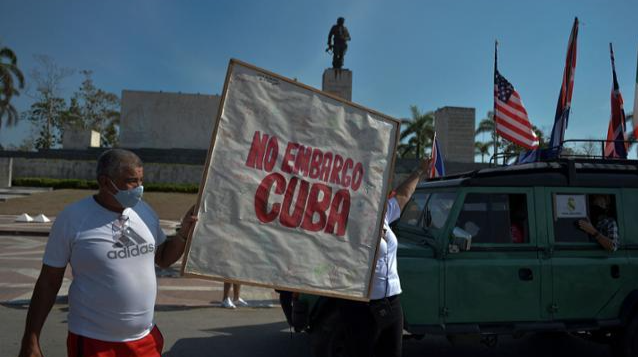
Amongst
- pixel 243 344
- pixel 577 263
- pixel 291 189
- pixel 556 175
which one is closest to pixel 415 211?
pixel 556 175

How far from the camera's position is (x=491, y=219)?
13.1 feet

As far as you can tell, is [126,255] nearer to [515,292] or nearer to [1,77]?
[515,292]

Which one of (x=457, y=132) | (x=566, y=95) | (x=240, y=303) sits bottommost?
(x=240, y=303)

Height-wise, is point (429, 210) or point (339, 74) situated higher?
point (339, 74)

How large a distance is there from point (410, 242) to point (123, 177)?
2.71 m

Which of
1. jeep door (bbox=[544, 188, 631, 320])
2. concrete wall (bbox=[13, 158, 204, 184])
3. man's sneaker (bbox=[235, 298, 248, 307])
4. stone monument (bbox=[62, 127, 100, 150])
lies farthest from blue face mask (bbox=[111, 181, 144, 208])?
stone monument (bbox=[62, 127, 100, 150])

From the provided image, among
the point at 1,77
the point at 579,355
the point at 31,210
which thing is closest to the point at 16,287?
the point at 579,355

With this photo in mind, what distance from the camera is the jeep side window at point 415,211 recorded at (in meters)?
4.40

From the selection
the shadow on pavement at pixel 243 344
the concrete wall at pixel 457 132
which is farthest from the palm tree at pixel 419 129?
the shadow on pavement at pixel 243 344

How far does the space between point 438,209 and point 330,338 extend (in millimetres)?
1480

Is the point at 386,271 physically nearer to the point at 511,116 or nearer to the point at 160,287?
the point at 160,287

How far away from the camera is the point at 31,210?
20.6 m

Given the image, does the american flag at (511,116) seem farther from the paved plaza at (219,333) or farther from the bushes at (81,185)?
the bushes at (81,185)

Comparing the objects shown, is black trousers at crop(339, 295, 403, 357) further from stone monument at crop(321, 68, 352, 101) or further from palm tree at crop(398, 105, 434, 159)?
palm tree at crop(398, 105, 434, 159)
